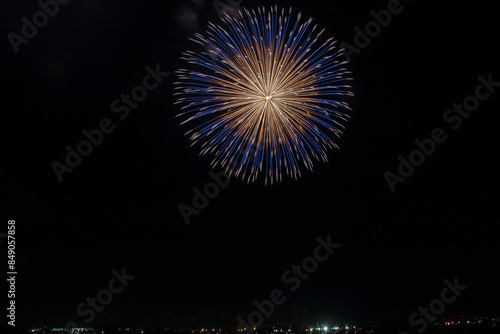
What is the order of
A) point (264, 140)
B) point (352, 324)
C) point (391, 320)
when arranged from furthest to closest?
1. point (352, 324)
2. point (391, 320)
3. point (264, 140)

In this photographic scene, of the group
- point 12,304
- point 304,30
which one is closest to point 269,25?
point 304,30

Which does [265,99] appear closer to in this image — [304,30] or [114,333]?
[304,30]

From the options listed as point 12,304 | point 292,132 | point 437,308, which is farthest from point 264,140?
point 437,308

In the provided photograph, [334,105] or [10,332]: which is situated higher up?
[10,332]

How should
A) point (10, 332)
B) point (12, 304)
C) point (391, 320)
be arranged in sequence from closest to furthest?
point (12, 304)
point (10, 332)
point (391, 320)

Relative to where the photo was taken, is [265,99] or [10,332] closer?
[265,99]

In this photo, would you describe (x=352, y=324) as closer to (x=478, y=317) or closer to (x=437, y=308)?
(x=478, y=317)

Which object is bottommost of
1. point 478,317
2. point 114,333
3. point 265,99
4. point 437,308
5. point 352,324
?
point 478,317

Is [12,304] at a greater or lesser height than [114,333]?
greater

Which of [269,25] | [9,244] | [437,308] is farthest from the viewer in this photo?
[437,308]
